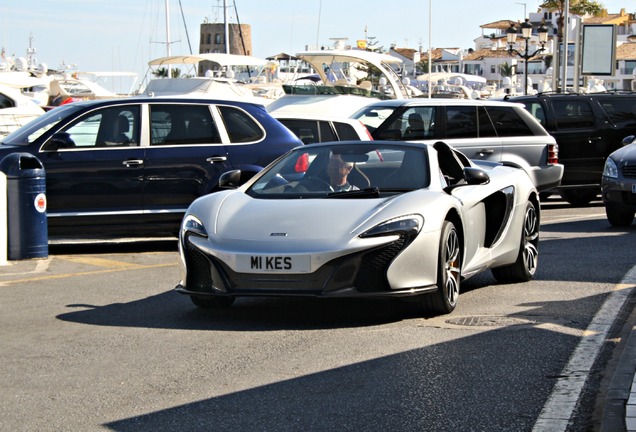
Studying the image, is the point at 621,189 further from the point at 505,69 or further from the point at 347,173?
the point at 505,69

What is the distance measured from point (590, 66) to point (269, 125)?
32.7m

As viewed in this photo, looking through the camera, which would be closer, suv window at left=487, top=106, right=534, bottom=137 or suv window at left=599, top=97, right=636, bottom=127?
suv window at left=487, top=106, right=534, bottom=137

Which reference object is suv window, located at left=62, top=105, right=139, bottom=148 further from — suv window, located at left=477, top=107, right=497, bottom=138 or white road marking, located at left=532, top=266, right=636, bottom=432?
suv window, located at left=477, top=107, right=497, bottom=138

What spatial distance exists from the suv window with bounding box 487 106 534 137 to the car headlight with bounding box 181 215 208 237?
10.5m

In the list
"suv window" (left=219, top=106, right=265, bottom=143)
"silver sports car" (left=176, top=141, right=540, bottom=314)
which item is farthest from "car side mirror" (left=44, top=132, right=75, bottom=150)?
"silver sports car" (left=176, top=141, right=540, bottom=314)

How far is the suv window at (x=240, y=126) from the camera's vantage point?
1432 cm

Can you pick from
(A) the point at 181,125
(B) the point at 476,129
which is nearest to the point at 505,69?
(B) the point at 476,129

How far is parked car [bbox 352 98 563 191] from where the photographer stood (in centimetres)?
1858

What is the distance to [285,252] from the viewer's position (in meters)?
8.54

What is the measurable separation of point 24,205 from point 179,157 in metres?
1.85

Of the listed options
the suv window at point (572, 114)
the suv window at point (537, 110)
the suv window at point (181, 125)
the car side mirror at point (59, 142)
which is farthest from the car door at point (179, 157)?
the suv window at point (572, 114)

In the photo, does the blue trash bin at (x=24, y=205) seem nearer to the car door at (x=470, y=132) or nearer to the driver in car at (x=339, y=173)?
→ the driver in car at (x=339, y=173)

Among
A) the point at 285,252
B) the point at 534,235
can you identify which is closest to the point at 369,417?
the point at 285,252

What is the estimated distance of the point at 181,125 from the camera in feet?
46.4
